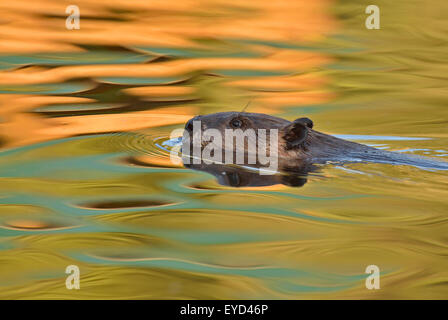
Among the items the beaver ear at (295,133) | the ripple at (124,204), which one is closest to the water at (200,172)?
the ripple at (124,204)

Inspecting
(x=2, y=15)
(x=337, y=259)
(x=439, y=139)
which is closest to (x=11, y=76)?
(x=2, y=15)

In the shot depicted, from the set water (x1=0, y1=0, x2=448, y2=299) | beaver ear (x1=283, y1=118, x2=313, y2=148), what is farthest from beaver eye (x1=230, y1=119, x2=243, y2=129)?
water (x1=0, y1=0, x2=448, y2=299)

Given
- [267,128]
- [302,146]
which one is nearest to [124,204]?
[267,128]

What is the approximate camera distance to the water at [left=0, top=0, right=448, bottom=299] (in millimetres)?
3939

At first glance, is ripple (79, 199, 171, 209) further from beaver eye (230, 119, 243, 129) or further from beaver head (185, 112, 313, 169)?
beaver eye (230, 119, 243, 129)

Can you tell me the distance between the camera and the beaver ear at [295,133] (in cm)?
619

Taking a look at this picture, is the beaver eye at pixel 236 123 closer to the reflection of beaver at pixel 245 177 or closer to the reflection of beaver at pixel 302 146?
the reflection of beaver at pixel 302 146

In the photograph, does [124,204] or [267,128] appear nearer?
[124,204]

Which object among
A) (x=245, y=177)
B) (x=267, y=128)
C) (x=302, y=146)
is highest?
(x=267, y=128)

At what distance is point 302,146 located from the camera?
6348mm

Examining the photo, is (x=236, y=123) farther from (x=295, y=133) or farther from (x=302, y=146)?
(x=302, y=146)

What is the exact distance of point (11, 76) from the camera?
9.90 metres

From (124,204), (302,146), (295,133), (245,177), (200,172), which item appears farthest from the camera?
(302,146)

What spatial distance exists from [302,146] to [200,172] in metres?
1.03
